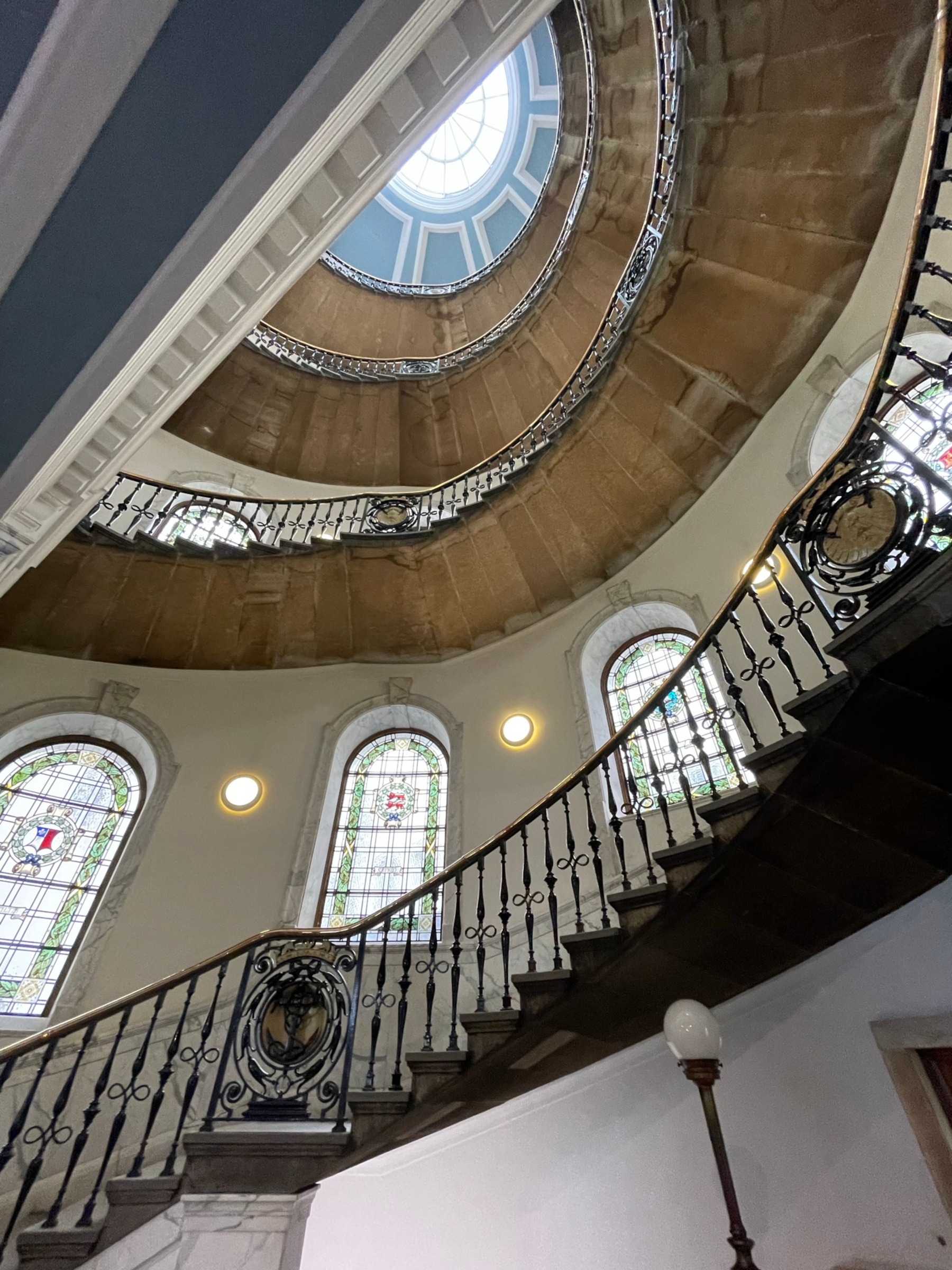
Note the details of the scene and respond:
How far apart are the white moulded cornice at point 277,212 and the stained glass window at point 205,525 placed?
12.5ft

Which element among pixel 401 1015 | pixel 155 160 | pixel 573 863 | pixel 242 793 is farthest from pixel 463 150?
pixel 401 1015

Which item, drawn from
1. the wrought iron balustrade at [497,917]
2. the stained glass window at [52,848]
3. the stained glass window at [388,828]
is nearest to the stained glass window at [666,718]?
the wrought iron balustrade at [497,917]

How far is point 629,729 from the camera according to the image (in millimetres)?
3693

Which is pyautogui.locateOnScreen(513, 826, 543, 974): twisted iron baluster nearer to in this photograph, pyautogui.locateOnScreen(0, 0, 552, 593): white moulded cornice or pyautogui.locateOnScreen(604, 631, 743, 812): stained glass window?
pyautogui.locateOnScreen(604, 631, 743, 812): stained glass window

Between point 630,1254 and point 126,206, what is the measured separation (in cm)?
530

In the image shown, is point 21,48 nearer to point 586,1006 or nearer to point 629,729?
point 629,729

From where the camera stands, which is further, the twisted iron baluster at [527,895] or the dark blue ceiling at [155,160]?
the twisted iron baluster at [527,895]

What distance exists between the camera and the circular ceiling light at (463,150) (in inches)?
562

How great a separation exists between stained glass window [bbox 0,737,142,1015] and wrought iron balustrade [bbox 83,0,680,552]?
257cm

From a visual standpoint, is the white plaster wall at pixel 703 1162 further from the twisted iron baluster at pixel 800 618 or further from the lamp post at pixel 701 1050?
the twisted iron baluster at pixel 800 618

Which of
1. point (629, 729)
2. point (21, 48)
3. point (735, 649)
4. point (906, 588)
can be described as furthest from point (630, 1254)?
point (21, 48)

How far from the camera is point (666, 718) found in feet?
14.7

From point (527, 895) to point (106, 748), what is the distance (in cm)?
545

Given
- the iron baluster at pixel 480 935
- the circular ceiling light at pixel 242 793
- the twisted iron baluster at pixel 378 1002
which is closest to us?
the twisted iron baluster at pixel 378 1002
